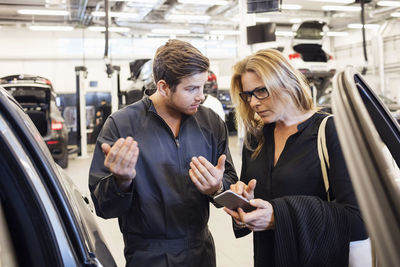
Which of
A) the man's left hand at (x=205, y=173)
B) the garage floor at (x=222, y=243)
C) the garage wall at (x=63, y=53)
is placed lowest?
the garage floor at (x=222, y=243)

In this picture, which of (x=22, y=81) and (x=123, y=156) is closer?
(x=123, y=156)

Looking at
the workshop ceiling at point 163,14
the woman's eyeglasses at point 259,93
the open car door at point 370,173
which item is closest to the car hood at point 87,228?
the open car door at point 370,173

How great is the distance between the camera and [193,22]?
51.8ft

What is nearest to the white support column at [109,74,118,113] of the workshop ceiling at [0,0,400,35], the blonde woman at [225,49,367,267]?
the workshop ceiling at [0,0,400,35]

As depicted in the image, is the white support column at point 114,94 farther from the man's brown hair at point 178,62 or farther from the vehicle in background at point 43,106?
the man's brown hair at point 178,62

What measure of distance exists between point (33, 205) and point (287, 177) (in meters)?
0.98

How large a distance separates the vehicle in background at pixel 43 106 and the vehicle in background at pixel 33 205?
23.9 ft

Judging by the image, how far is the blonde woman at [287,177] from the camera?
1.38 meters

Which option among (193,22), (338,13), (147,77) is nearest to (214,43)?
(193,22)

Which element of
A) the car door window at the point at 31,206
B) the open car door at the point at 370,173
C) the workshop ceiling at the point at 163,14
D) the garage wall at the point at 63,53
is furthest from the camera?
the garage wall at the point at 63,53

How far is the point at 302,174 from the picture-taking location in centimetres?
152

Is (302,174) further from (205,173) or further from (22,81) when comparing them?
(22,81)

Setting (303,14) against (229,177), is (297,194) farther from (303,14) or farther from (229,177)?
(303,14)

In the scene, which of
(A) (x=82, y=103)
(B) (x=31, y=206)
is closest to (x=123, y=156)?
(B) (x=31, y=206)
